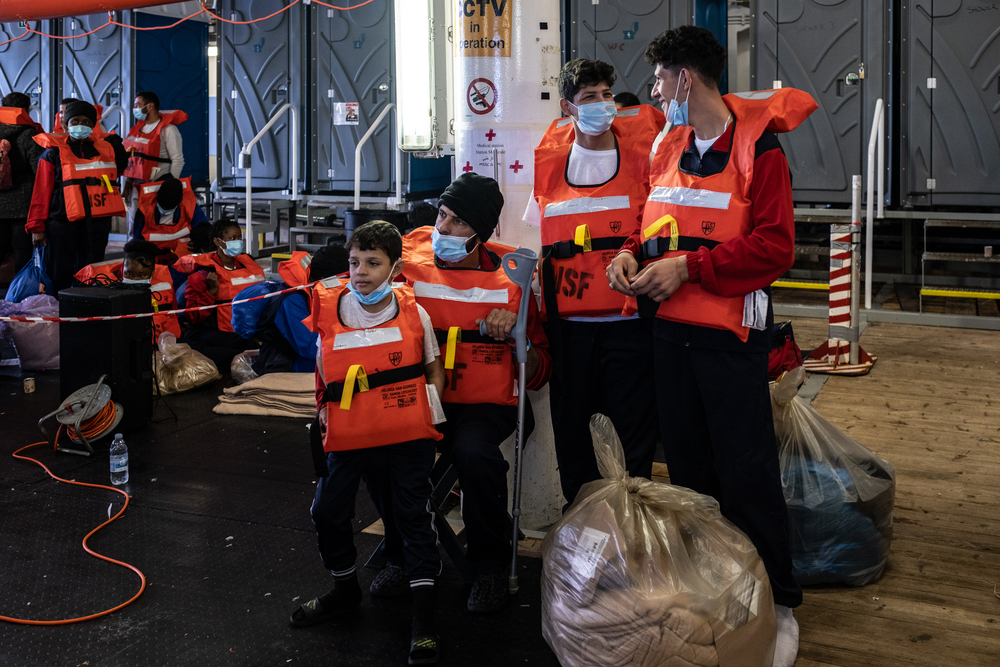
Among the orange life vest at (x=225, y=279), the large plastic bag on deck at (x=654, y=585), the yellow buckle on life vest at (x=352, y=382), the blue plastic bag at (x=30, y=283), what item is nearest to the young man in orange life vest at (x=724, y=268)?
the large plastic bag on deck at (x=654, y=585)

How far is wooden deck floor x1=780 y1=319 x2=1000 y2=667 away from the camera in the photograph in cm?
271

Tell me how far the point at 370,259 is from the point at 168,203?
18.7 ft

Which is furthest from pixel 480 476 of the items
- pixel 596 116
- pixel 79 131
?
pixel 79 131

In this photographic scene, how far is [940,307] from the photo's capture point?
797 cm

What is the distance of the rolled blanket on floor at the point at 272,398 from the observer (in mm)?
5340

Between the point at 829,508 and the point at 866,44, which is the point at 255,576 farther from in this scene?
the point at 866,44

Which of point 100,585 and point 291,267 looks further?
point 291,267

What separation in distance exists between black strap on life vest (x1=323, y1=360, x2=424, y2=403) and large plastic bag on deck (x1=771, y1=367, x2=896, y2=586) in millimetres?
1187

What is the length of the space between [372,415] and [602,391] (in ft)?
2.63

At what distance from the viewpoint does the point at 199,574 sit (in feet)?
10.7

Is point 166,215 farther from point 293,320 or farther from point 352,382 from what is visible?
point 352,382

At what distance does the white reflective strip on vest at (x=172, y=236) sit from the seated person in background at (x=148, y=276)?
3.23ft

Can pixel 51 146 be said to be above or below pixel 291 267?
above

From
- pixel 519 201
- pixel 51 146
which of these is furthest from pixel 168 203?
pixel 519 201
